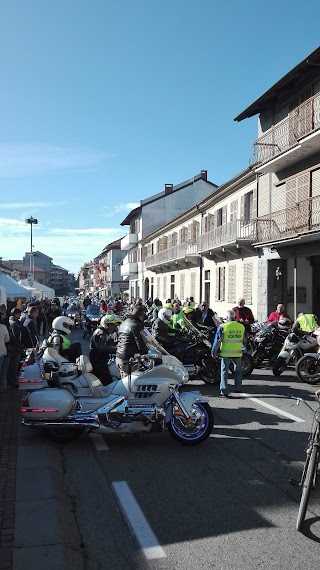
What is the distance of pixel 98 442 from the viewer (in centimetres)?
677

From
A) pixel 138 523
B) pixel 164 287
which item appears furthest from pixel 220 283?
pixel 138 523

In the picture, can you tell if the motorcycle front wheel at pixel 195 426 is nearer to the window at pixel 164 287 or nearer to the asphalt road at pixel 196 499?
the asphalt road at pixel 196 499

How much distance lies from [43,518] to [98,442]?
258 centimetres

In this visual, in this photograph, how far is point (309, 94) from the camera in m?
18.0

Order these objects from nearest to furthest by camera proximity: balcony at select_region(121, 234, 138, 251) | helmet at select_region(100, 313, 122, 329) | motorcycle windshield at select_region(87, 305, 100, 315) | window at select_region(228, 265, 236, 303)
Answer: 1. helmet at select_region(100, 313, 122, 329)
2. window at select_region(228, 265, 236, 303)
3. motorcycle windshield at select_region(87, 305, 100, 315)
4. balcony at select_region(121, 234, 138, 251)

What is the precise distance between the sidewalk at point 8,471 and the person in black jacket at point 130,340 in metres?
1.77

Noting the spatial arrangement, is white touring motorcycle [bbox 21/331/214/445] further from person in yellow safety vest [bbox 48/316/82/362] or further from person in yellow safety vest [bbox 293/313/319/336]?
person in yellow safety vest [bbox 293/313/319/336]

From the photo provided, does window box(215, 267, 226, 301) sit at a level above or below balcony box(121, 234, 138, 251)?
below

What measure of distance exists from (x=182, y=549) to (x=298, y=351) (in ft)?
28.4

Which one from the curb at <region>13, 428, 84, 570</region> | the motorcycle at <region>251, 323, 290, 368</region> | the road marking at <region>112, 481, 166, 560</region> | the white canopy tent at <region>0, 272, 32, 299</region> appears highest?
the white canopy tent at <region>0, 272, 32, 299</region>

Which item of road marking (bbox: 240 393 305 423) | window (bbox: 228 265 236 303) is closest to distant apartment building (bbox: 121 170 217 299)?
window (bbox: 228 265 236 303)

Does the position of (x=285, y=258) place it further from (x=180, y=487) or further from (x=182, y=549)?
(x=182, y=549)

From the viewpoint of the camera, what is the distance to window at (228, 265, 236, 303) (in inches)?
953

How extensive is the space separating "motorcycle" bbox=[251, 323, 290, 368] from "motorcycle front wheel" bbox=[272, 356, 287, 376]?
3.11ft
